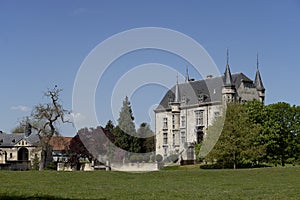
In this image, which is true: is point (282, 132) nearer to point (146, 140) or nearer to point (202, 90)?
point (202, 90)

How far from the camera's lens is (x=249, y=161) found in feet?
157

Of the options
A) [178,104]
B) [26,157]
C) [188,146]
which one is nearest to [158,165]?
[188,146]

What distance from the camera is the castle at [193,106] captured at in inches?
2621

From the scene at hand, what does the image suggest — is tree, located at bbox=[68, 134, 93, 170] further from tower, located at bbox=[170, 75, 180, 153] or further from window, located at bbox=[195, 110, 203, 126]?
window, located at bbox=[195, 110, 203, 126]

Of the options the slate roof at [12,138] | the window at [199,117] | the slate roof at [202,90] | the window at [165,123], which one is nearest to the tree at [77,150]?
the window at [165,123]

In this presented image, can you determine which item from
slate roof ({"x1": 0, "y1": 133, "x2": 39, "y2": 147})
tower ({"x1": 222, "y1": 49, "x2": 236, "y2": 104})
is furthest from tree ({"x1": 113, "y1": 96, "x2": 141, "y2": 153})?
slate roof ({"x1": 0, "y1": 133, "x2": 39, "y2": 147})

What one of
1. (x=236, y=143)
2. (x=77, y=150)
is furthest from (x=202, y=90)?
(x=236, y=143)

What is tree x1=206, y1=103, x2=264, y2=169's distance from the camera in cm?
4559

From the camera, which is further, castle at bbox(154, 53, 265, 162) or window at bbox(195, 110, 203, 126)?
window at bbox(195, 110, 203, 126)

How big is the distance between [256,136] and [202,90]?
23349 mm

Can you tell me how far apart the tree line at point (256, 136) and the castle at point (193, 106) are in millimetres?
9966

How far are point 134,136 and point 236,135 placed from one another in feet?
105

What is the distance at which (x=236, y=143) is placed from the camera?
45844mm

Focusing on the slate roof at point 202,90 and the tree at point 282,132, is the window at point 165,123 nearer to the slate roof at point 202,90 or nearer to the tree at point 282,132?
the slate roof at point 202,90
